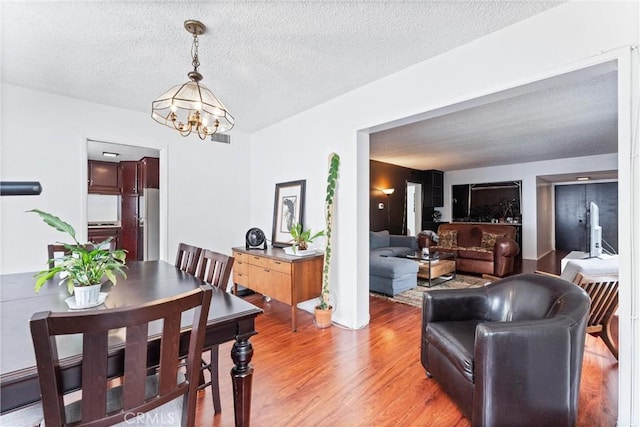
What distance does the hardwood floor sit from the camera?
5.73ft

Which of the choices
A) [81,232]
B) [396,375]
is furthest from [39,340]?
[81,232]

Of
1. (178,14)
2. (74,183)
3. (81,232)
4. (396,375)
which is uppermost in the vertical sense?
(178,14)

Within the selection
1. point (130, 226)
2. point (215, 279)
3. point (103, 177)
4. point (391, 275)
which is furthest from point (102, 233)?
point (391, 275)

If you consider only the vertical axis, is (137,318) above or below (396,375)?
above

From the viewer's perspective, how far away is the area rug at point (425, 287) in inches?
157

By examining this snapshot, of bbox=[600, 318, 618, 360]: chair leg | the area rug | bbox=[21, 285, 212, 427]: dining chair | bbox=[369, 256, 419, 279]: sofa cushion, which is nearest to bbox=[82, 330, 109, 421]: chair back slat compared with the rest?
bbox=[21, 285, 212, 427]: dining chair

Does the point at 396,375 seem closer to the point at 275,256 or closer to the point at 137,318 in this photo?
the point at 275,256

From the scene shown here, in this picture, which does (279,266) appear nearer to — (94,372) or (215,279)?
(215,279)

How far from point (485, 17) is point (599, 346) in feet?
9.73

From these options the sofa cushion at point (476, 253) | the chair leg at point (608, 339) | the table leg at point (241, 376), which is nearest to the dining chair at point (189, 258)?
the table leg at point (241, 376)

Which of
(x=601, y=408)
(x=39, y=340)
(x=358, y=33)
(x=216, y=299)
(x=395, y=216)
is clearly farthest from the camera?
(x=395, y=216)

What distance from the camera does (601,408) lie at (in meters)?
1.79

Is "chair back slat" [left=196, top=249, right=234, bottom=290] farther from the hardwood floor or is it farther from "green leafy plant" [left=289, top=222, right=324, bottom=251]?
"green leafy plant" [left=289, top=222, right=324, bottom=251]

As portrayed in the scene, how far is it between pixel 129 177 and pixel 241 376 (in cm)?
530
